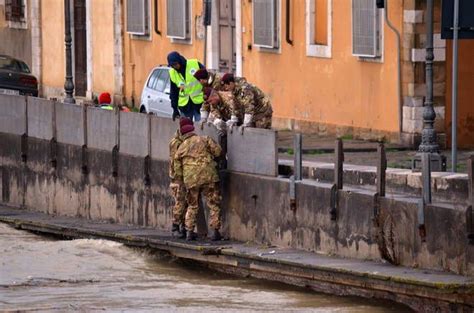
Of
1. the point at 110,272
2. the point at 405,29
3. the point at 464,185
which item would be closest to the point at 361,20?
the point at 405,29

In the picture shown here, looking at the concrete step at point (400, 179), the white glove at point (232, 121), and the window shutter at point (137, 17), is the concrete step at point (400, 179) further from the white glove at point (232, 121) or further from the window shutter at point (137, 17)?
the window shutter at point (137, 17)

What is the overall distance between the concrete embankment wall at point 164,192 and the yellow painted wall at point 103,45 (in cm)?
1292

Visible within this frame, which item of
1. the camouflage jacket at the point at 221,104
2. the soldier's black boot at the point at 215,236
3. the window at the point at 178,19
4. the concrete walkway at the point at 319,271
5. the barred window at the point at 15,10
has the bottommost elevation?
the concrete walkway at the point at 319,271

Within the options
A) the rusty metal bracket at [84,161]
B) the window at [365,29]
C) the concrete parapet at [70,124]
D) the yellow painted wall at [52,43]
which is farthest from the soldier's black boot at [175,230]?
the yellow painted wall at [52,43]

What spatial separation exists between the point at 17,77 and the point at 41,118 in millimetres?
15407

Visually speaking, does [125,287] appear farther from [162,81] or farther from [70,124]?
[162,81]

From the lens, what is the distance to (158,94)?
37125 mm

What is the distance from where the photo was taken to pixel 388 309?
871 inches

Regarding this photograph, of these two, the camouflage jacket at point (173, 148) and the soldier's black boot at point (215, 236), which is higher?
the camouflage jacket at point (173, 148)

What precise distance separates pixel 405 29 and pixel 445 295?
12.8 m

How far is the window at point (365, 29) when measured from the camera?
3438cm

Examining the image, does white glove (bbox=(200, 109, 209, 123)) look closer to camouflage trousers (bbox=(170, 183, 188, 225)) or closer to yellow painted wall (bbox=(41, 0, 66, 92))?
camouflage trousers (bbox=(170, 183, 188, 225))

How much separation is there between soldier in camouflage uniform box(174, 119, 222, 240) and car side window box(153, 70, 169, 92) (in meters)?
10.8

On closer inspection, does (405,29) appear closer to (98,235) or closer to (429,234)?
(98,235)
